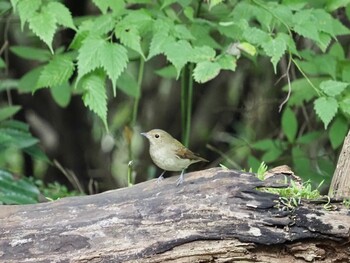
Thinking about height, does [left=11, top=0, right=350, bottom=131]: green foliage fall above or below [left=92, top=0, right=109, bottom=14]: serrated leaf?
below

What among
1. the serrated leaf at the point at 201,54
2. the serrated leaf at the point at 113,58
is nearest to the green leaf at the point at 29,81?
the serrated leaf at the point at 113,58

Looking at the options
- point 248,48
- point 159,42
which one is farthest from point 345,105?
point 159,42

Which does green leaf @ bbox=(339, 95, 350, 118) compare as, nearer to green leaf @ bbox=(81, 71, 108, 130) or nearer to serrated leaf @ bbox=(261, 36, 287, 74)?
serrated leaf @ bbox=(261, 36, 287, 74)

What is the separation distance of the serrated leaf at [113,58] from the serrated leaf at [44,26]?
0.25 metres

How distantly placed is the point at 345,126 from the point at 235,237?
1965 millimetres

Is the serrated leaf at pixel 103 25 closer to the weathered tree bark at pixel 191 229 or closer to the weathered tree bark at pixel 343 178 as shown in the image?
the weathered tree bark at pixel 191 229

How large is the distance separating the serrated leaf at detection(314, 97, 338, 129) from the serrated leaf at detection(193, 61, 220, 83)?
1.75 feet

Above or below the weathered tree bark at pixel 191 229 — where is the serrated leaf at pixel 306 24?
above

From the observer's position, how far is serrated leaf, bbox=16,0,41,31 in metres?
3.85

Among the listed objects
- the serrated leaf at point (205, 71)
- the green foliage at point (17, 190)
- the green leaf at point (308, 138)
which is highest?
the serrated leaf at point (205, 71)

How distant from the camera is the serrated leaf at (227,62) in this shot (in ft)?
12.8

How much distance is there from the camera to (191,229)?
3.06 meters

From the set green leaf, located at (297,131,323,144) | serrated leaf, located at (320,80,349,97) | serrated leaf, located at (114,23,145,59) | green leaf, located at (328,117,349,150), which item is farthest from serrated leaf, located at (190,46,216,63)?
green leaf, located at (297,131,323,144)

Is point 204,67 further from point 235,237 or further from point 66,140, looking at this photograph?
point 66,140
